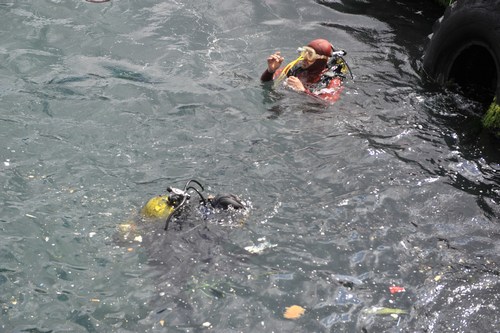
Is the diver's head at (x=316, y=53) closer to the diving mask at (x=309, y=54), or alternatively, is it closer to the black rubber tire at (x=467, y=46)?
the diving mask at (x=309, y=54)

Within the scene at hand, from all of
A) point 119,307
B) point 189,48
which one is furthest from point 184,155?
point 189,48

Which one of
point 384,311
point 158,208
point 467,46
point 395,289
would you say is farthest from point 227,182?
point 467,46

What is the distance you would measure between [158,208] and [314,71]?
11.7ft

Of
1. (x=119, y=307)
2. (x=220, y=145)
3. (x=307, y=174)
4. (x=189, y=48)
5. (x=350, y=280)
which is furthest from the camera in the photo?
(x=189, y=48)

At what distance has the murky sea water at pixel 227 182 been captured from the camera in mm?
4621

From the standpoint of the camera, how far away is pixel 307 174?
20.1 ft

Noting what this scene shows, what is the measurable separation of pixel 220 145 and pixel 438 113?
273cm

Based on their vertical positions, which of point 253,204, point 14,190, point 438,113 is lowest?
point 14,190

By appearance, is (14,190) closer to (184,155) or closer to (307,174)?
(184,155)

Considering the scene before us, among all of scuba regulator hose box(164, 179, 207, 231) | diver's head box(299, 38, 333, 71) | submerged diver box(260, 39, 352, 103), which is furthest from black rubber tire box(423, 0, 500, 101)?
scuba regulator hose box(164, 179, 207, 231)

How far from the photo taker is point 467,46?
24.6 feet

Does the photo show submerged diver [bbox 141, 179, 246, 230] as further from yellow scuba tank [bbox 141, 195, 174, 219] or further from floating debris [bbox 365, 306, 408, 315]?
floating debris [bbox 365, 306, 408, 315]

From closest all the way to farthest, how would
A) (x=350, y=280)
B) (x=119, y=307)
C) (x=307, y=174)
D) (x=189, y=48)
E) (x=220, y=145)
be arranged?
(x=119, y=307) < (x=350, y=280) < (x=307, y=174) < (x=220, y=145) < (x=189, y=48)

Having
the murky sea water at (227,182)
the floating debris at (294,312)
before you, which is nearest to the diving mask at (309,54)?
the murky sea water at (227,182)
